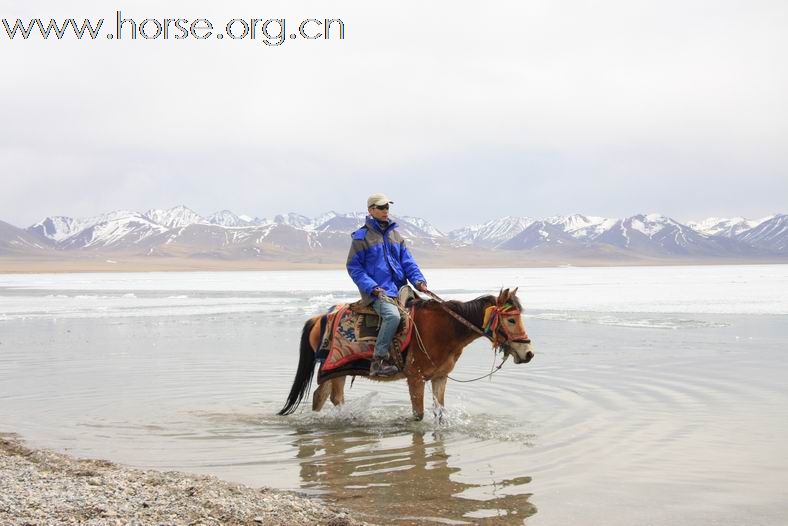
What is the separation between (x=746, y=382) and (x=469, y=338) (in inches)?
189

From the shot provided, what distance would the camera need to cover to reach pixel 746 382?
10.6m

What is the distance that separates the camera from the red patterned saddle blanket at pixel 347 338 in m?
8.45

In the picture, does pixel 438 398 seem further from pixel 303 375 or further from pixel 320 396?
pixel 303 375

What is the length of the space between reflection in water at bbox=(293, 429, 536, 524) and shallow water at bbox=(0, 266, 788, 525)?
22 millimetres

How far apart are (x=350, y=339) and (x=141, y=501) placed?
3907 millimetres

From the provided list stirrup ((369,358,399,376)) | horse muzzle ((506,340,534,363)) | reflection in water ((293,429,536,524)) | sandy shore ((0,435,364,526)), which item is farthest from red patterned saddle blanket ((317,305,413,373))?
sandy shore ((0,435,364,526))

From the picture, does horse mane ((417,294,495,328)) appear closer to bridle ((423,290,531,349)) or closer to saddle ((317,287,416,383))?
bridle ((423,290,531,349))

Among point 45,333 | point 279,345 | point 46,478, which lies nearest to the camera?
point 46,478

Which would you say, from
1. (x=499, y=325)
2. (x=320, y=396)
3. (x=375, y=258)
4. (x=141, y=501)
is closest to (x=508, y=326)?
(x=499, y=325)

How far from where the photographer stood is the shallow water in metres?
5.53

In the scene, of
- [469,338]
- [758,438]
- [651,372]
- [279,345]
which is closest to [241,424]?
[469,338]

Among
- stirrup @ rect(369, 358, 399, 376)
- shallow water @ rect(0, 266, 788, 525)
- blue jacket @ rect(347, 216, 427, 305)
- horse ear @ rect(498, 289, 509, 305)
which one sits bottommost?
shallow water @ rect(0, 266, 788, 525)

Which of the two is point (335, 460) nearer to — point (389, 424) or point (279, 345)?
point (389, 424)

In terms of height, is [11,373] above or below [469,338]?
below
